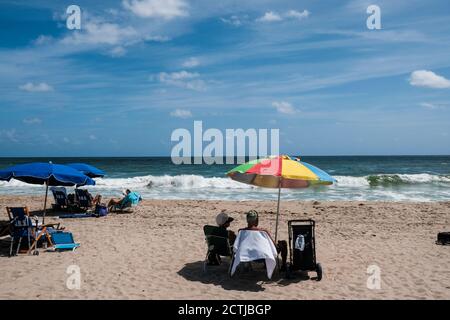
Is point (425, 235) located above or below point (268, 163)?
below

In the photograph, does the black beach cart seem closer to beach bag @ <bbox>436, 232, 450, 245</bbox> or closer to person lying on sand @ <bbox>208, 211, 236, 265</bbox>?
person lying on sand @ <bbox>208, 211, 236, 265</bbox>

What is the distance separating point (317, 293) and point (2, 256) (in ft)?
18.0

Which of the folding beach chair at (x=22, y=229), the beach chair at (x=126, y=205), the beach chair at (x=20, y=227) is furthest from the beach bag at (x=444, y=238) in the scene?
the beach chair at (x=126, y=205)

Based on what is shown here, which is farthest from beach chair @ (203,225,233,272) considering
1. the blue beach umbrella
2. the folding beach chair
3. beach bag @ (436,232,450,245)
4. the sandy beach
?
beach bag @ (436,232,450,245)

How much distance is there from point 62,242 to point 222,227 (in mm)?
3415

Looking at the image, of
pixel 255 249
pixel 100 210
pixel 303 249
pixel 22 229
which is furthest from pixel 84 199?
pixel 303 249

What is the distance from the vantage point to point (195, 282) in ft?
19.5

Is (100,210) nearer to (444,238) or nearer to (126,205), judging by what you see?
(126,205)

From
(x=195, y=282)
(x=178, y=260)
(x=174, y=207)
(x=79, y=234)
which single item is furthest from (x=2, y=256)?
(x=174, y=207)

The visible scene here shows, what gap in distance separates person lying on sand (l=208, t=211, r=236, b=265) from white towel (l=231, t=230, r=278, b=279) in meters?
0.59

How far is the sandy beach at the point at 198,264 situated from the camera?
A: 18.0 ft

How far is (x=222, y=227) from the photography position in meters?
6.36

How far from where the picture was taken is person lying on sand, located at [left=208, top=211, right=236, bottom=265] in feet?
21.0
